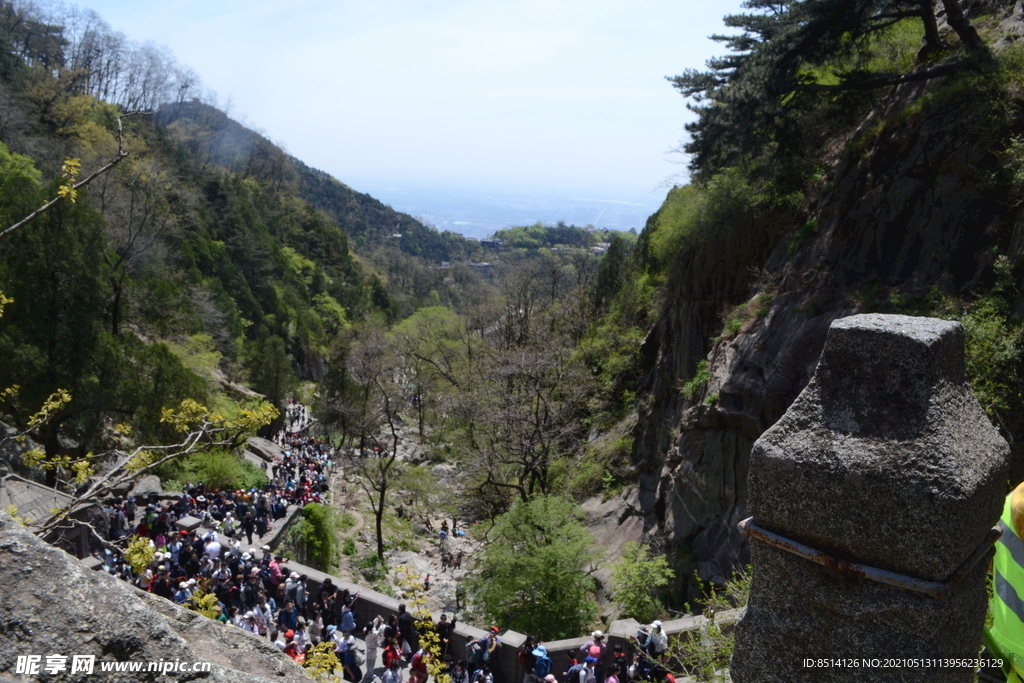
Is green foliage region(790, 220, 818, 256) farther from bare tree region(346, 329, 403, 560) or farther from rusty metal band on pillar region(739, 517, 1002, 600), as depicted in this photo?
bare tree region(346, 329, 403, 560)

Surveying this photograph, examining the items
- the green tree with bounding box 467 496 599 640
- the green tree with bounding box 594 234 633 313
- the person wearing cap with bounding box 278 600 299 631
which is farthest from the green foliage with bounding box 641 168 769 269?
the person wearing cap with bounding box 278 600 299 631

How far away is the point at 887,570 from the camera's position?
2566 millimetres

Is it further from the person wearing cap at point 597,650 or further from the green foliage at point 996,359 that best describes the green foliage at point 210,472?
the green foliage at point 996,359

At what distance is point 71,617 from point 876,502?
330 cm

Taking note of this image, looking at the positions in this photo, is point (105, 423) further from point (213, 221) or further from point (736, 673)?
point (213, 221)

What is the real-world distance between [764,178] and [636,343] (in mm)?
10368

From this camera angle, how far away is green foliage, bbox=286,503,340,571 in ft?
61.3

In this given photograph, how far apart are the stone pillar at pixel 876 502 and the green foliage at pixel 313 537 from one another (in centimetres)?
1800

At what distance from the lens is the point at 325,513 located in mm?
19500

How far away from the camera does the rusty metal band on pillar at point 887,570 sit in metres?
2.49

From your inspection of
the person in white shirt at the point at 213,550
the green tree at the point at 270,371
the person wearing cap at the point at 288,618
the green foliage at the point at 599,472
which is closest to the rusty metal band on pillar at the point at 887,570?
the person wearing cap at the point at 288,618

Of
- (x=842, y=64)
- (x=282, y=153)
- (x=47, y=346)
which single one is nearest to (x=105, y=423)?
(x=47, y=346)

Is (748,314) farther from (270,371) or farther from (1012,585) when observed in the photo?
(270,371)

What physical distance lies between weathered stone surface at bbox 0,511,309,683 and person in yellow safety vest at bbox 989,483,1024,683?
306 centimetres
